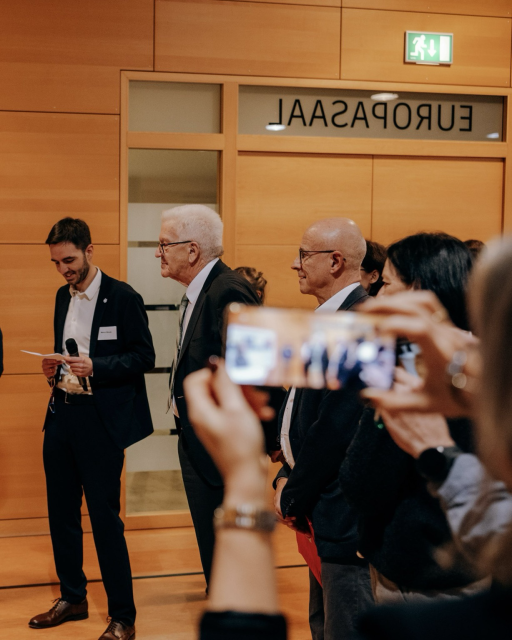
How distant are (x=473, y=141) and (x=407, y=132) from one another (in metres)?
0.50

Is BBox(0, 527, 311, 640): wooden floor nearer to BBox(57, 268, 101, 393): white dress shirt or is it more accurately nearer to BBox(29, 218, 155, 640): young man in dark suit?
BBox(29, 218, 155, 640): young man in dark suit

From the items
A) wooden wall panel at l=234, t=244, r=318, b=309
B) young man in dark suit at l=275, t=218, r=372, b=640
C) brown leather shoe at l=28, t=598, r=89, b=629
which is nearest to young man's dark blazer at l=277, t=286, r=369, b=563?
young man in dark suit at l=275, t=218, r=372, b=640

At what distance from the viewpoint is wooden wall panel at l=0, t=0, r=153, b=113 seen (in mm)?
4691

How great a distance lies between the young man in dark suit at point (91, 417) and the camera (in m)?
3.41

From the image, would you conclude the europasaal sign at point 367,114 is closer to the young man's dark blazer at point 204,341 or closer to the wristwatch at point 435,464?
the young man's dark blazer at point 204,341

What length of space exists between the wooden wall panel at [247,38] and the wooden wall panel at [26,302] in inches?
60.2

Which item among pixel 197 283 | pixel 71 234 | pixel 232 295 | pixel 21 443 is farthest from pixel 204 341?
pixel 21 443

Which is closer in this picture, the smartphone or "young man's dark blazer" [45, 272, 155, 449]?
the smartphone

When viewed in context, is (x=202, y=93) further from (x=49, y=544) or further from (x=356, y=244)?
(x=49, y=544)

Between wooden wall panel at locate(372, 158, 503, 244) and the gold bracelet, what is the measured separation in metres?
4.58

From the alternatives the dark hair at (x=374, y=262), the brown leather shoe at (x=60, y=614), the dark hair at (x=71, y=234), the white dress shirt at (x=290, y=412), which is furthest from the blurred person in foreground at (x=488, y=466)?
the brown leather shoe at (x=60, y=614)

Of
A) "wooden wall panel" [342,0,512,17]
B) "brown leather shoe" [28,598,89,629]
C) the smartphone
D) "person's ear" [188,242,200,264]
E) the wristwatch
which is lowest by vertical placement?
"brown leather shoe" [28,598,89,629]

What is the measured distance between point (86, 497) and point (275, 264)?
2264mm

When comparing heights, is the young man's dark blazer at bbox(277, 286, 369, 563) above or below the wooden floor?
above
